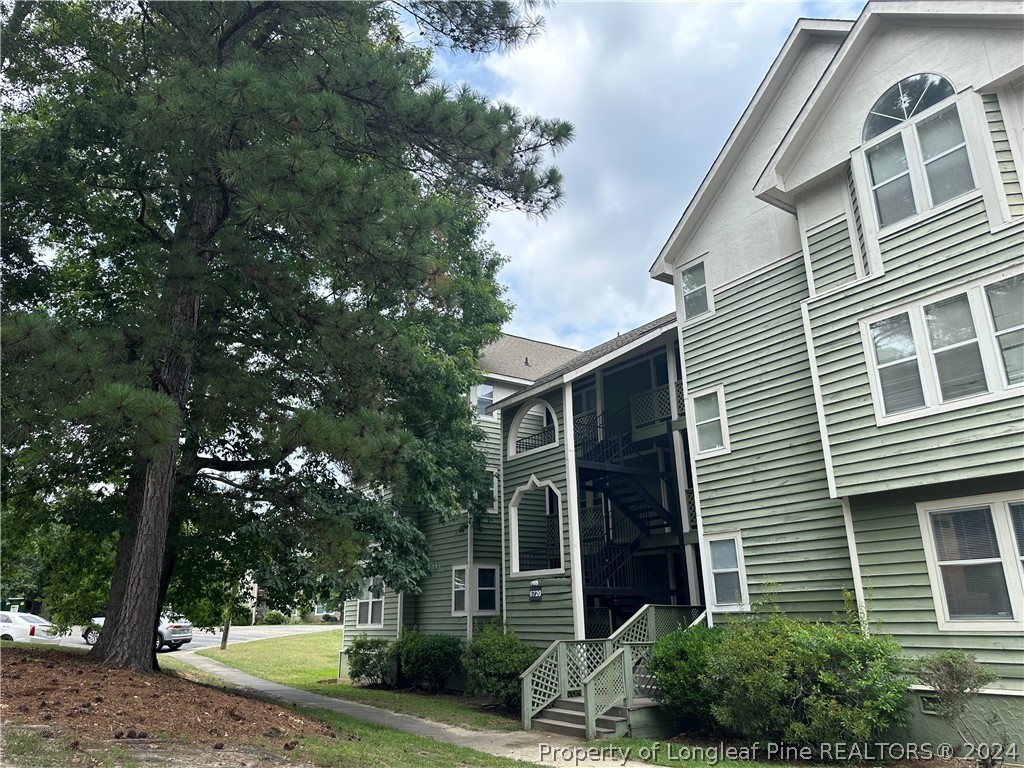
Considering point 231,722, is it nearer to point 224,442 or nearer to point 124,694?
point 124,694

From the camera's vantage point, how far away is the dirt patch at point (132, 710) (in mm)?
6441

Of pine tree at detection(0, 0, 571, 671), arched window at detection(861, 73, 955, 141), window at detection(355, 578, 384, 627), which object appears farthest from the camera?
window at detection(355, 578, 384, 627)

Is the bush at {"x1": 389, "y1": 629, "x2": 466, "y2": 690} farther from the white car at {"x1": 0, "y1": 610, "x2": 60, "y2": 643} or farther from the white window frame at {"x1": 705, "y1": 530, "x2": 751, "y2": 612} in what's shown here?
the white car at {"x1": 0, "y1": 610, "x2": 60, "y2": 643}

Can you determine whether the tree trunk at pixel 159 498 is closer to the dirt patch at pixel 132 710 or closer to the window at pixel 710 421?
the dirt patch at pixel 132 710

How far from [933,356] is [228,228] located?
33.2 feet

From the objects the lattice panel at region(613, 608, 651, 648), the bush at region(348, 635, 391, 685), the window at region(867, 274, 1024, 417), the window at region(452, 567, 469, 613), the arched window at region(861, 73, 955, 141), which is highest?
the arched window at region(861, 73, 955, 141)

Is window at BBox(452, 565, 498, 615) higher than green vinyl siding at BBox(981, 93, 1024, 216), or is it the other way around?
green vinyl siding at BBox(981, 93, 1024, 216)

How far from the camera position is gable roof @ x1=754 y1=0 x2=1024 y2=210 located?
9555 millimetres

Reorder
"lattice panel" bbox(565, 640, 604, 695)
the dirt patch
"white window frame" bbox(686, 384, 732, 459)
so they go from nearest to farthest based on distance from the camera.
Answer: the dirt patch, "white window frame" bbox(686, 384, 732, 459), "lattice panel" bbox(565, 640, 604, 695)

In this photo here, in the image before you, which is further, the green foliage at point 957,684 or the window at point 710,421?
the window at point 710,421

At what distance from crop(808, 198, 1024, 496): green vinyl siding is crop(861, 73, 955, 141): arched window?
1821mm

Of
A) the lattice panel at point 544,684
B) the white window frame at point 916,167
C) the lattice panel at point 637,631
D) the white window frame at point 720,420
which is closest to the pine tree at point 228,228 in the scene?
the white window frame at point 916,167

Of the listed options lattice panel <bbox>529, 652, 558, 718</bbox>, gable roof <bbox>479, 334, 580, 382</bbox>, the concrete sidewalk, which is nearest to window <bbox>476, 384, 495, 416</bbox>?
gable roof <bbox>479, 334, 580, 382</bbox>

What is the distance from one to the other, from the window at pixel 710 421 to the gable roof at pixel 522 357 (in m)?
8.26
